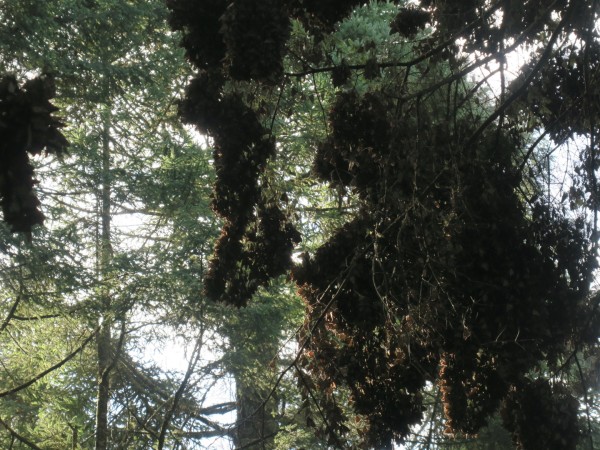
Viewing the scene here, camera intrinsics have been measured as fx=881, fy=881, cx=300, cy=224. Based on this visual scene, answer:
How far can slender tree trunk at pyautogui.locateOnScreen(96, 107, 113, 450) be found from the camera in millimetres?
14180

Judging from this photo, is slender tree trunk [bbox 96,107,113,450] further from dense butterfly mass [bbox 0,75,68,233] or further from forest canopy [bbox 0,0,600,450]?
dense butterfly mass [bbox 0,75,68,233]

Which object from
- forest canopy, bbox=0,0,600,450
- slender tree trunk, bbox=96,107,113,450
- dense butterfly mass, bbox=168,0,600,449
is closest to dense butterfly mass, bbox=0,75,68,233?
forest canopy, bbox=0,0,600,450

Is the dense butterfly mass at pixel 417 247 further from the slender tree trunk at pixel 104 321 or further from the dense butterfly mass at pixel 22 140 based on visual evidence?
the slender tree trunk at pixel 104 321

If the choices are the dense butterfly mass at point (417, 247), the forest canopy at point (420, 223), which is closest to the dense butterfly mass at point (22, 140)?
the forest canopy at point (420, 223)

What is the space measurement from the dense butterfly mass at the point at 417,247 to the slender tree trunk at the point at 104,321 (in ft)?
25.4

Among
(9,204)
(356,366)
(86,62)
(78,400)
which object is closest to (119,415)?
(78,400)

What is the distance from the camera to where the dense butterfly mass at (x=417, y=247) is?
6.27 metres

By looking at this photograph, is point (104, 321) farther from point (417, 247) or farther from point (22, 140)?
point (22, 140)

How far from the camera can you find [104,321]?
14.2 meters

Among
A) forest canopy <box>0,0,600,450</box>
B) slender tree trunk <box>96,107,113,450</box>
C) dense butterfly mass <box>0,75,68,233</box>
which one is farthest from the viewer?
slender tree trunk <box>96,107,113,450</box>

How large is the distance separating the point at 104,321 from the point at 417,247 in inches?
352

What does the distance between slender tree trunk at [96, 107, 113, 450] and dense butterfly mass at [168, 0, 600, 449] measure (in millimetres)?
7731

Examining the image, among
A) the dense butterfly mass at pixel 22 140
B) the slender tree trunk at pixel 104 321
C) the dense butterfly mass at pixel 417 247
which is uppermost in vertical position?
the slender tree trunk at pixel 104 321

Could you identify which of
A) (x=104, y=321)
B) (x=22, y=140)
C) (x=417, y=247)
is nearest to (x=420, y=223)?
(x=417, y=247)
